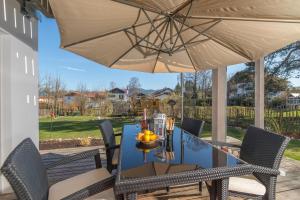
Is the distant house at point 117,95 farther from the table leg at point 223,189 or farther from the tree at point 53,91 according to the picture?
the table leg at point 223,189

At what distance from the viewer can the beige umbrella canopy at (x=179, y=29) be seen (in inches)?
79.0

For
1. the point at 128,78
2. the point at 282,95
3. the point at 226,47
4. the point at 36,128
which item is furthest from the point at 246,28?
the point at 128,78

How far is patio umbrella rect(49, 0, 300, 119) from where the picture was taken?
201 centimetres

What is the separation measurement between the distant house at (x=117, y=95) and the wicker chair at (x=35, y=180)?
17.4ft

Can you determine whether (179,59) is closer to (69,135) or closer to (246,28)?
(246,28)

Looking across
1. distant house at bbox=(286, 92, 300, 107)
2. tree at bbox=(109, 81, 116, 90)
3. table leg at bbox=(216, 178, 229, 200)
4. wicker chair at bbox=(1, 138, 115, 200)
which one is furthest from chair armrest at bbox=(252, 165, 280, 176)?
tree at bbox=(109, 81, 116, 90)

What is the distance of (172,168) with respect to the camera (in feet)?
5.57

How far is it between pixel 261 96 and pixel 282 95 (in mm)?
887

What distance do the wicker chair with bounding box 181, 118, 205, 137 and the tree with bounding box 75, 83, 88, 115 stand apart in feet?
15.5

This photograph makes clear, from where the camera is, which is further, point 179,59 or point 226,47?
point 179,59

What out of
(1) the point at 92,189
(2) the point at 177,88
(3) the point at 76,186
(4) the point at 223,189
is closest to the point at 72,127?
(2) the point at 177,88

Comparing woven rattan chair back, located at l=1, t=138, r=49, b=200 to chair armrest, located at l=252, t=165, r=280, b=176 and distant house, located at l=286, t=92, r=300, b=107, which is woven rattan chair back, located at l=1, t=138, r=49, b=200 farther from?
distant house, located at l=286, t=92, r=300, b=107

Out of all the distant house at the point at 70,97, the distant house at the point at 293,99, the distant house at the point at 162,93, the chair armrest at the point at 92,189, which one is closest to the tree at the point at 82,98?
the distant house at the point at 70,97

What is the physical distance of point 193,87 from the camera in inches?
239
